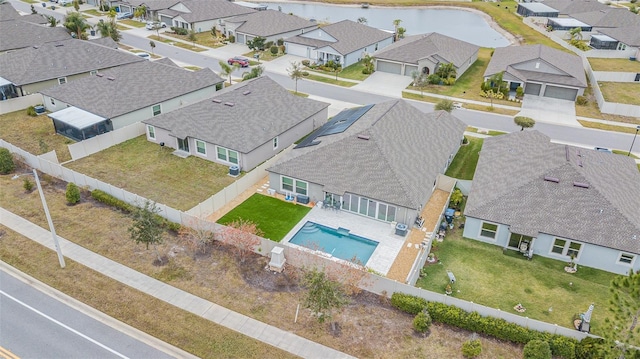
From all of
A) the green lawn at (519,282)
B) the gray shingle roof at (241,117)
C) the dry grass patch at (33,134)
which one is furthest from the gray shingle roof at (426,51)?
the dry grass patch at (33,134)

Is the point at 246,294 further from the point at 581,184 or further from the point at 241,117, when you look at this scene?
the point at 581,184

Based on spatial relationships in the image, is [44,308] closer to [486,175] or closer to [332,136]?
[332,136]

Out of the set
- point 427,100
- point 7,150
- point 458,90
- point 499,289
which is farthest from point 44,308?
point 458,90

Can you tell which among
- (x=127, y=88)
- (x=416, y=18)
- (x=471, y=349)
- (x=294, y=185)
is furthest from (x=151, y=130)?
(x=416, y=18)

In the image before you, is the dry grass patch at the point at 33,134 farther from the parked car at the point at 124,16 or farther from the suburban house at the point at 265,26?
the parked car at the point at 124,16

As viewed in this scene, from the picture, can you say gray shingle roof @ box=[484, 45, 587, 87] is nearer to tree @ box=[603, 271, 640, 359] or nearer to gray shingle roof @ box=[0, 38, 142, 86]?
tree @ box=[603, 271, 640, 359]

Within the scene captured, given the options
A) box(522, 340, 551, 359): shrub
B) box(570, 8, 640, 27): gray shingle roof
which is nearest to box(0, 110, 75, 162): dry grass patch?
box(522, 340, 551, 359): shrub
